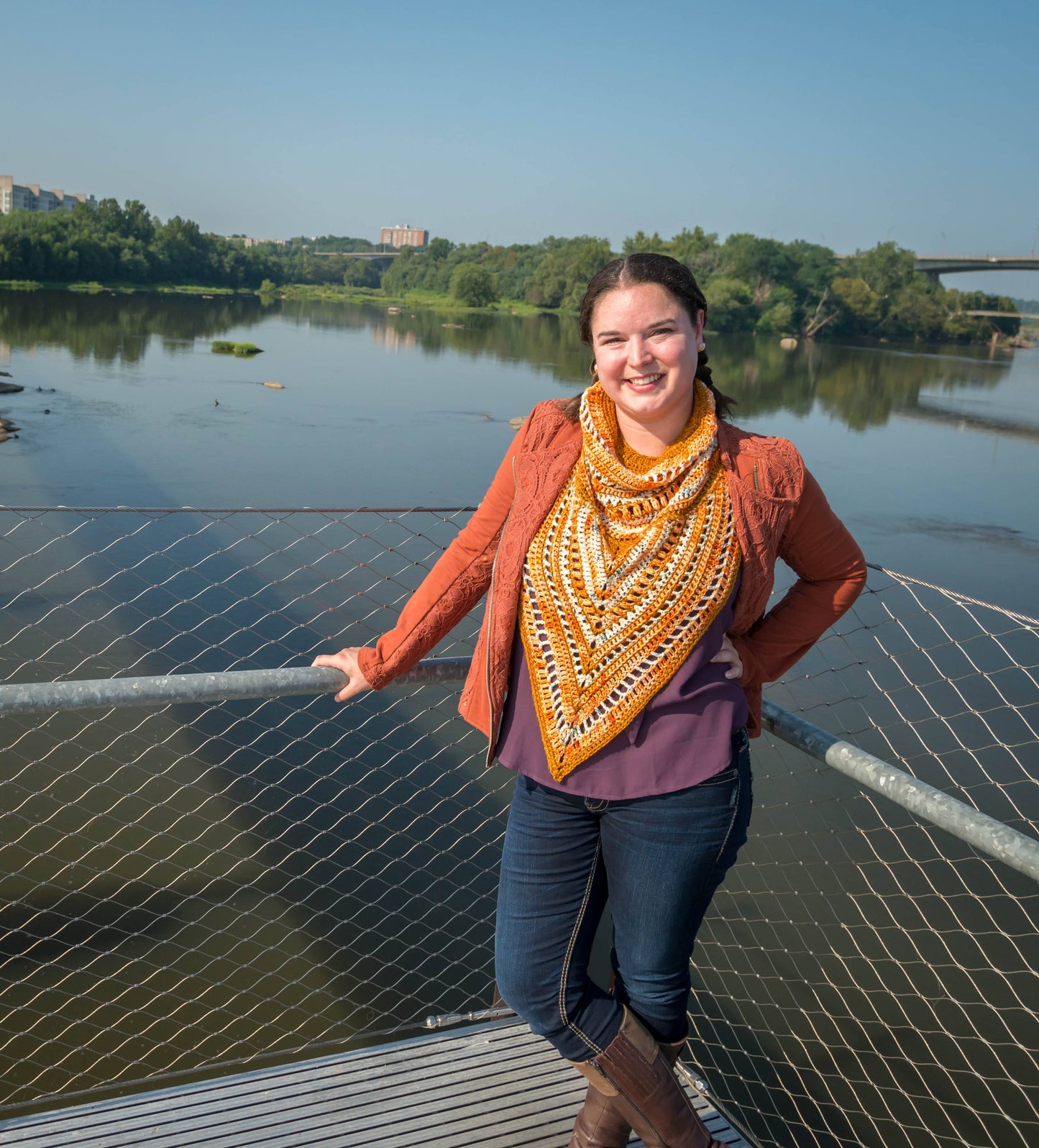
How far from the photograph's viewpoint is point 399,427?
1733 centimetres

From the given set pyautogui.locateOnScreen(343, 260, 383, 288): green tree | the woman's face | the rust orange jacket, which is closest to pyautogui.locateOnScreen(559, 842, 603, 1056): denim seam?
the rust orange jacket

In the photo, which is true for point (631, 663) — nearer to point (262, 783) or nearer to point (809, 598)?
point (809, 598)

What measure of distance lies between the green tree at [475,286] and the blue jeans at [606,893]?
2992 inches

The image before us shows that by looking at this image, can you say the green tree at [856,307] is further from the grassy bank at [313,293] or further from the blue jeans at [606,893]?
the blue jeans at [606,893]

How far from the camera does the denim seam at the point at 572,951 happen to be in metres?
1.52

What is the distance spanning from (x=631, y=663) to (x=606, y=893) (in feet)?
1.38

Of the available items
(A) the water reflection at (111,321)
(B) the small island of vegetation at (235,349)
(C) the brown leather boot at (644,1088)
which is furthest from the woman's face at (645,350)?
(B) the small island of vegetation at (235,349)

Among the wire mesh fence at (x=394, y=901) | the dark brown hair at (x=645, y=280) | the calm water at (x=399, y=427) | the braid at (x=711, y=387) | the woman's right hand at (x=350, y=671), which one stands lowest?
the wire mesh fence at (x=394, y=901)

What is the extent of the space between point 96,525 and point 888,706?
281 inches

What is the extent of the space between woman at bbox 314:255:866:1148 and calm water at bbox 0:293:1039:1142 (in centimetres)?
150

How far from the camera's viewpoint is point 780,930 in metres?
4.55

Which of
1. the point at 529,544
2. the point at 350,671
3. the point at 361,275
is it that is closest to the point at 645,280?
the point at 529,544

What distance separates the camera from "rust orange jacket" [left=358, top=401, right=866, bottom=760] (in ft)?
4.95

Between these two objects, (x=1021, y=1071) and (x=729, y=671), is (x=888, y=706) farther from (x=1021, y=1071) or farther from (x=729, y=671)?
(x=729, y=671)
